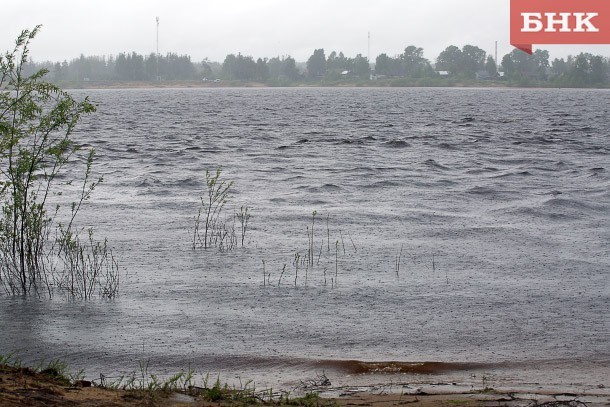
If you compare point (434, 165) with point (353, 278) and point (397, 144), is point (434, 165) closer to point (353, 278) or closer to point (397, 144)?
point (397, 144)

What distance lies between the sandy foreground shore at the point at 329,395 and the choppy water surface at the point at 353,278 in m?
1.04

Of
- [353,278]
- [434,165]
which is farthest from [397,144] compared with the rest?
[353,278]

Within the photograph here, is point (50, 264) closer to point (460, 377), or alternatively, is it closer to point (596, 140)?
point (460, 377)

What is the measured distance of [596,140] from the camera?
48750 mm

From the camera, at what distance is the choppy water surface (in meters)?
11.3

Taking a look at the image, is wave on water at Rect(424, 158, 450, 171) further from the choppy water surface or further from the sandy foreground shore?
the sandy foreground shore

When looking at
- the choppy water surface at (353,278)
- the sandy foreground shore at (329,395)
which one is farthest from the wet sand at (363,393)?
the choppy water surface at (353,278)

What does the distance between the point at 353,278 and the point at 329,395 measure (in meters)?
6.44

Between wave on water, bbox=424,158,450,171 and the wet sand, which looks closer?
the wet sand

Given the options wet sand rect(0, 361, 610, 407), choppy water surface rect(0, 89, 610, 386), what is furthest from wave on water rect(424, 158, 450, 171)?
wet sand rect(0, 361, 610, 407)

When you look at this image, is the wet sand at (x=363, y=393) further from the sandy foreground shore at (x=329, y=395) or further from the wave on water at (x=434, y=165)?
the wave on water at (x=434, y=165)

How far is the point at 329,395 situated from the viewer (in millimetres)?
8977

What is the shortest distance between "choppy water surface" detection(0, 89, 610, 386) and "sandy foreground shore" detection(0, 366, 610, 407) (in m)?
1.04

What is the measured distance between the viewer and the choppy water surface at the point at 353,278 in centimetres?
1129
